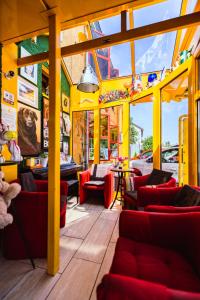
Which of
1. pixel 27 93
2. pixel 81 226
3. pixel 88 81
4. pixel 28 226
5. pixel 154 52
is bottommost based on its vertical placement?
pixel 81 226

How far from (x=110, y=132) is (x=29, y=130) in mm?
2381

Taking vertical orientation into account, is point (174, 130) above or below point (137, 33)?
below

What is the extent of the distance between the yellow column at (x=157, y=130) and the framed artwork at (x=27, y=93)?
2659 mm

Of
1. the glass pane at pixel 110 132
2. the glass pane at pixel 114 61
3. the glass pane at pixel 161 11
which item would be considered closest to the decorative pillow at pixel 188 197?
the glass pane at pixel 110 132

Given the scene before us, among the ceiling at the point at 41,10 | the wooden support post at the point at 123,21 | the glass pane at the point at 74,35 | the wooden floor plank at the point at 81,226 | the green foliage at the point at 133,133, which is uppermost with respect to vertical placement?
the glass pane at the point at 74,35

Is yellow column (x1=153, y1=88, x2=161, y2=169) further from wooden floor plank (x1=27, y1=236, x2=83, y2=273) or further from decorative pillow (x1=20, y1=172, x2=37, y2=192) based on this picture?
decorative pillow (x1=20, y1=172, x2=37, y2=192)

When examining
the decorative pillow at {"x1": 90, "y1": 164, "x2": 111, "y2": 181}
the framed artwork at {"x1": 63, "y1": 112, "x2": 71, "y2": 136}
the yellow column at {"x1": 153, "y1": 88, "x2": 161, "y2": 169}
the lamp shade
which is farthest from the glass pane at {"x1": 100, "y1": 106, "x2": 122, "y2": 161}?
the lamp shade

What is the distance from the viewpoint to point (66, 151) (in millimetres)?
4879

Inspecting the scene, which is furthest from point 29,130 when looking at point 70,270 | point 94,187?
point 70,270

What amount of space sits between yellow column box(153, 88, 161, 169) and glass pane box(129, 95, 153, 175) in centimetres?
18

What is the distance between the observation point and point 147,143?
401 cm

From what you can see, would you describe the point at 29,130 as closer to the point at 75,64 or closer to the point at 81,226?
the point at 81,226

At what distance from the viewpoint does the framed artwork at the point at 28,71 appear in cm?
306

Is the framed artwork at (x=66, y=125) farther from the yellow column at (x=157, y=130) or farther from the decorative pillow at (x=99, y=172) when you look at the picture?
the yellow column at (x=157, y=130)
